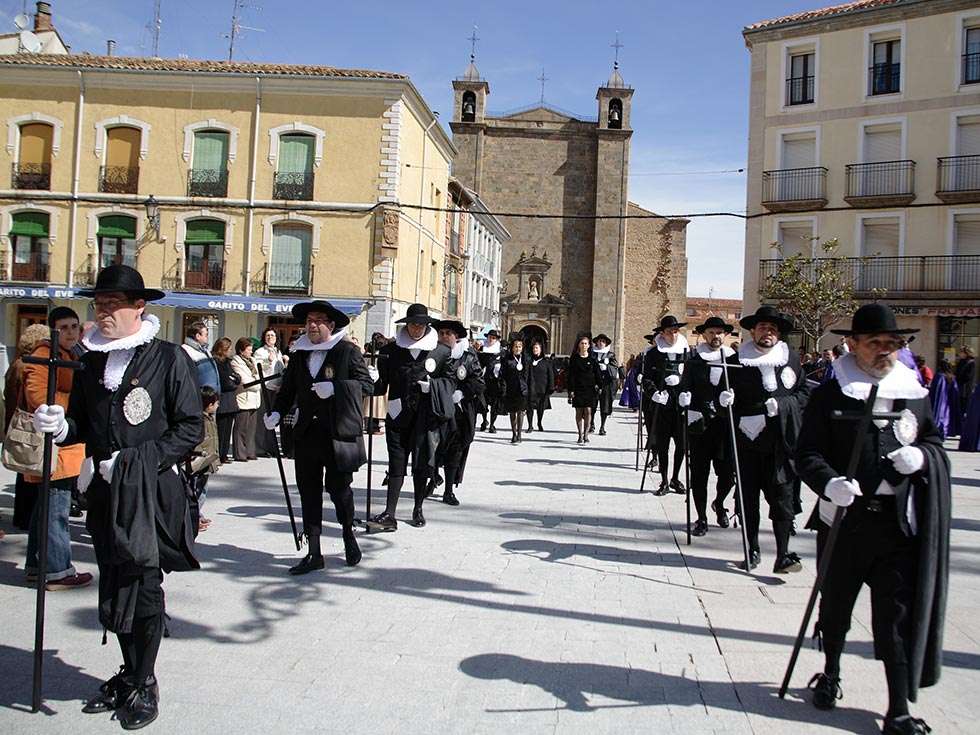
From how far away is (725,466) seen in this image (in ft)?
25.0

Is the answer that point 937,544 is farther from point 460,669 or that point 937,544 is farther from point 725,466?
point 725,466

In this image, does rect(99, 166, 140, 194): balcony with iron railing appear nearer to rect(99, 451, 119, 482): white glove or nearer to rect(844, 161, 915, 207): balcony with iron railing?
rect(844, 161, 915, 207): balcony with iron railing

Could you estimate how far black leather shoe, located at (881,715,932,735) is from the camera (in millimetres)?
3588

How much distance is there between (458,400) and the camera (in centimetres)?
831

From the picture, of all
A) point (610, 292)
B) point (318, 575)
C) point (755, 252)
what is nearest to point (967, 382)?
point (755, 252)

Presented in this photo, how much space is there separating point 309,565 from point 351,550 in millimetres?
337

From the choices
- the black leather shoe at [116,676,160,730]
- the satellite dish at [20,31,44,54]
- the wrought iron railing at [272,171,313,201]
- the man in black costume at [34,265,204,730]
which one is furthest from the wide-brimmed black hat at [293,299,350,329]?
the satellite dish at [20,31,44,54]

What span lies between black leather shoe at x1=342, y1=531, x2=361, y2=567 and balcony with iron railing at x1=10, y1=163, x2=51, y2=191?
26339 millimetres

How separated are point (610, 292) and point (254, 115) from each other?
92.4 feet

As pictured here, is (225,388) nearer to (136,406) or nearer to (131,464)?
(136,406)

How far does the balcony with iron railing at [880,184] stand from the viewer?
27353 mm

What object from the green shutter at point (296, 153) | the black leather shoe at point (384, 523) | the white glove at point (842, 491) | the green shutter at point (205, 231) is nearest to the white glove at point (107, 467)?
the white glove at point (842, 491)

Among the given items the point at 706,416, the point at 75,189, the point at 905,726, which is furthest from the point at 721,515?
the point at 75,189

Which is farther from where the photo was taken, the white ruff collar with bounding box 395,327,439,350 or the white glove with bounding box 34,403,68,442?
the white ruff collar with bounding box 395,327,439,350
